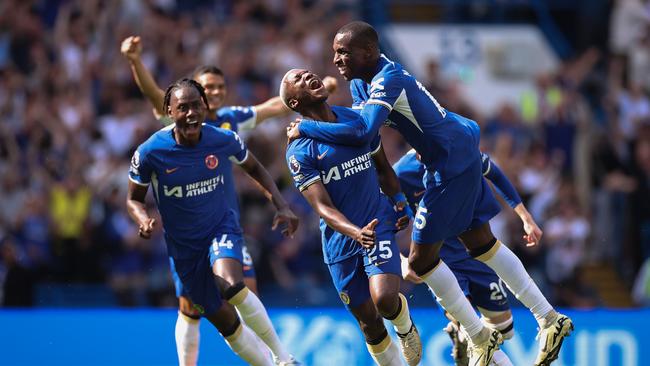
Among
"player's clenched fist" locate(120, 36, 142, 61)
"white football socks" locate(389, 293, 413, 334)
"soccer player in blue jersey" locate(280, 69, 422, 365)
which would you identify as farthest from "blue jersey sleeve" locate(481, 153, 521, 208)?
"player's clenched fist" locate(120, 36, 142, 61)

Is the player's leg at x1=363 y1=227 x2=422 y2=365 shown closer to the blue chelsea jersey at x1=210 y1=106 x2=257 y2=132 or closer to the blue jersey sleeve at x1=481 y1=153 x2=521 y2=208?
the blue jersey sleeve at x1=481 y1=153 x2=521 y2=208

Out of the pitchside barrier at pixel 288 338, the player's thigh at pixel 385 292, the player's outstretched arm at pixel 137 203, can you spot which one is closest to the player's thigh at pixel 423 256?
the player's thigh at pixel 385 292

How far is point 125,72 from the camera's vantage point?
18219 mm

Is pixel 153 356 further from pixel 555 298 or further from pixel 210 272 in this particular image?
pixel 555 298

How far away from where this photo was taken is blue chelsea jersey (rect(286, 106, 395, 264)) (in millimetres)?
9203

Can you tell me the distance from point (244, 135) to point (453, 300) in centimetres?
763

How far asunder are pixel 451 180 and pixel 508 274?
3.36 feet

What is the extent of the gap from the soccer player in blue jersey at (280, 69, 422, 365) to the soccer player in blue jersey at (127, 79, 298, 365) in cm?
82

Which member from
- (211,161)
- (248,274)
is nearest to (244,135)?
(248,274)

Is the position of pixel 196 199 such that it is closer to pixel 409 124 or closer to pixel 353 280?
pixel 353 280

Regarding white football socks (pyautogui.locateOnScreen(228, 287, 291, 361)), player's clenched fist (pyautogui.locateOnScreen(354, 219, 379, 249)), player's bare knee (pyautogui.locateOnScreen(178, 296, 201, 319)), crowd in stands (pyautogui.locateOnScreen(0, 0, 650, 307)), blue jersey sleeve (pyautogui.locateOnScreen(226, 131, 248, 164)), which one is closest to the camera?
player's clenched fist (pyautogui.locateOnScreen(354, 219, 379, 249))

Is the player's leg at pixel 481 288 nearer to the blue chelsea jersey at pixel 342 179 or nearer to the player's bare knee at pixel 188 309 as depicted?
the blue chelsea jersey at pixel 342 179

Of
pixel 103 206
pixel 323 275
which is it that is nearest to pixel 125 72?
pixel 103 206

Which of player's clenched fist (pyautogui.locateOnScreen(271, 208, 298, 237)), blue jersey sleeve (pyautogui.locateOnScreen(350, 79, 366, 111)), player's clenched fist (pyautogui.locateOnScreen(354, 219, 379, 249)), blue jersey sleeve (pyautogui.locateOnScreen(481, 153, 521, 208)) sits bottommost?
blue jersey sleeve (pyautogui.locateOnScreen(481, 153, 521, 208))
